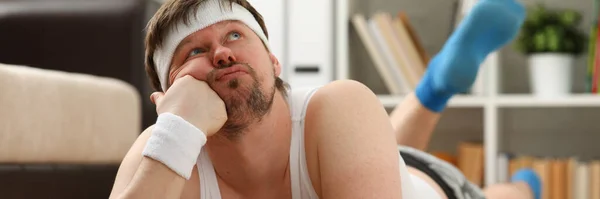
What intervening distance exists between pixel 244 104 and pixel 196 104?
0.19ft

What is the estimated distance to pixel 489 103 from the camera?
2307 millimetres

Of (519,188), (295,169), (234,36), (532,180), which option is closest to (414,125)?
(519,188)

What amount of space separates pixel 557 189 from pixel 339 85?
1.40 m

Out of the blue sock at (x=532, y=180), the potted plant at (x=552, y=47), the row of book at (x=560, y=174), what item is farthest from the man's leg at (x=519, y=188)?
the potted plant at (x=552, y=47)

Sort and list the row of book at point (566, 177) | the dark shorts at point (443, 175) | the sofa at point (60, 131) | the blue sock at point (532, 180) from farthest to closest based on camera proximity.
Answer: the row of book at point (566, 177) < the blue sock at point (532, 180) < the dark shorts at point (443, 175) < the sofa at point (60, 131)

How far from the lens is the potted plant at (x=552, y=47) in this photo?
2.26 metres

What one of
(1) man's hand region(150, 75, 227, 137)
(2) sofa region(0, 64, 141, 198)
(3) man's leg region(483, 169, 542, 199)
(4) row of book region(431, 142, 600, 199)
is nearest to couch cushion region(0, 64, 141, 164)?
(2) sofa region(0, 64, 141, 198)

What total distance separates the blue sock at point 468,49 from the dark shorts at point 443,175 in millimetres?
228

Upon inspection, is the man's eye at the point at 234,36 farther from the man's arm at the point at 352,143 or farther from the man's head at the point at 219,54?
the man's arm at the point at 352,143

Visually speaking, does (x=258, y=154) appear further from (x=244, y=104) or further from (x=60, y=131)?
(x=60, y=131)

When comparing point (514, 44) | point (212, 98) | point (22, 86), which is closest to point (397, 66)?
point (514, 44)

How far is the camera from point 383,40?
239 centimetres

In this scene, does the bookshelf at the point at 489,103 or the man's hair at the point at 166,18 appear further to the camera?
the bookshelf at the point at 489,103

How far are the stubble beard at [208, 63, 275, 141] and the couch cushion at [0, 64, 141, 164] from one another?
0.43m
